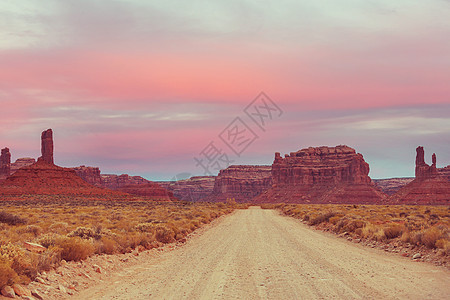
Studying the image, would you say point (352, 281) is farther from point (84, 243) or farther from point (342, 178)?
point (342, 178)

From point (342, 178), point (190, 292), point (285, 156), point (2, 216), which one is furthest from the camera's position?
point (285, 156)

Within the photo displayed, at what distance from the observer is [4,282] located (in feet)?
26.6

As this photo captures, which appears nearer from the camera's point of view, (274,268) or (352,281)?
(352,281)

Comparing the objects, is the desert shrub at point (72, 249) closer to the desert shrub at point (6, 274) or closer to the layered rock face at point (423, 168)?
the desert shrub at point (6, 274)

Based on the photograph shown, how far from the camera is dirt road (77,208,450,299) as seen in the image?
8.86m

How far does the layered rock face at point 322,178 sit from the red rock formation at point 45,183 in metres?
78.5

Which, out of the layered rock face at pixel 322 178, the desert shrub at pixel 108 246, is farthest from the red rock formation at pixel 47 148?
the desert shrub at pixel 108 246

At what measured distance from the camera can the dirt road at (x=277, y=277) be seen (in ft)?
29.1

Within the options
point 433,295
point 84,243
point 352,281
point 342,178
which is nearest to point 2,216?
point 84,243

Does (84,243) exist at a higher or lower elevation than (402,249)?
higher

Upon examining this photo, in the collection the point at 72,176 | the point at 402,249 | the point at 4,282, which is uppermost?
the point at 72,176

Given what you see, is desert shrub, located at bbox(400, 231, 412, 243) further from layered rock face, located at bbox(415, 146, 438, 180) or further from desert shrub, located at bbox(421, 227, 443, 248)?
layered rock face, located at bbox(415, 146, 438, 180)

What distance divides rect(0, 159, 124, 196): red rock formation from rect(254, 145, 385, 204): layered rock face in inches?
3090

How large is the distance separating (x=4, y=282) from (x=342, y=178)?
159 m
